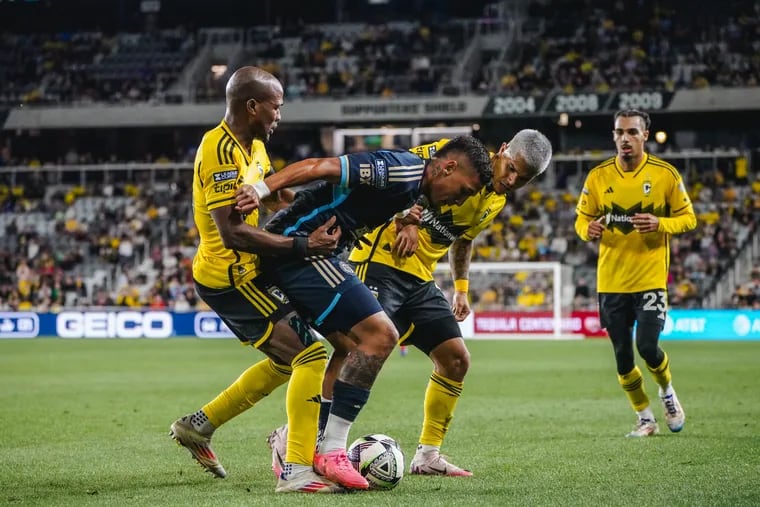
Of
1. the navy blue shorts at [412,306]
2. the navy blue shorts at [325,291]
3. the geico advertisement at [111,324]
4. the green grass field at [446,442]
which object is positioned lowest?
the geico advertisement at [111,324]

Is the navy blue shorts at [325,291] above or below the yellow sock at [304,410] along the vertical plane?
above

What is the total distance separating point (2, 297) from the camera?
3572 cm

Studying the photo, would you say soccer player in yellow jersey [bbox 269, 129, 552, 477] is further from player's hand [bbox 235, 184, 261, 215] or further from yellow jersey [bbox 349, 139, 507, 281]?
player's hand [bbox 235, 184, 261, 215]

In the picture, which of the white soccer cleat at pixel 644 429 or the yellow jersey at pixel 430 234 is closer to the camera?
the yellow jersey at pixel 430 234

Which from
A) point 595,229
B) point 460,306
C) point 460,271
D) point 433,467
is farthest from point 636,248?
point 433,467

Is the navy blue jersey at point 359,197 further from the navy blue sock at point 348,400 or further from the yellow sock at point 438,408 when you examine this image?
the yellow sock at point 438,408

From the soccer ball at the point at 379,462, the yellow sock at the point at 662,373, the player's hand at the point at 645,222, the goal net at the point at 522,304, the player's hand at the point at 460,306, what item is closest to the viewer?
the soccer ball at the point at 379,462

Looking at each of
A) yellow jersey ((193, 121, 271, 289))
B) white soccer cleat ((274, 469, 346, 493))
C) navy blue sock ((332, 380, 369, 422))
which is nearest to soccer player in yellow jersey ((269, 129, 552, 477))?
navy blue sock ((332, 380, 369, 422))

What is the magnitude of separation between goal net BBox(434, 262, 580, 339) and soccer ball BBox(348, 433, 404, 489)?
22.9 metres

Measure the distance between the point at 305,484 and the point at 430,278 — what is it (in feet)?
7.30

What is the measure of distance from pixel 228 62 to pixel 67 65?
6.59 metres

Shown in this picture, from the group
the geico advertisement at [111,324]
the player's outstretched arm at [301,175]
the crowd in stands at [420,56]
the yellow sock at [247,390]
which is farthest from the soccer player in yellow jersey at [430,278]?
the crowd in stands at [420,56]

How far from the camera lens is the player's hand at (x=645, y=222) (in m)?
9.87

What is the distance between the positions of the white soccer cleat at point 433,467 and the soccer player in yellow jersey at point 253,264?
45.8 inches
